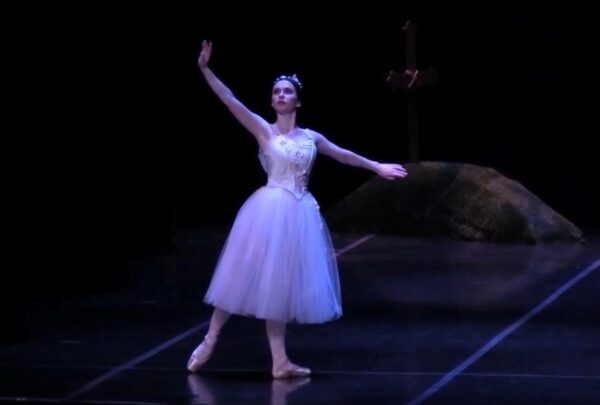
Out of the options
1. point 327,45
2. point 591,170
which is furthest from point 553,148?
point 327,45

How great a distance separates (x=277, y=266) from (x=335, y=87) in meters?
11.1

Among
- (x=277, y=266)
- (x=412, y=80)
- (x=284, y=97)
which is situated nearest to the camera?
(x=277, y=266)

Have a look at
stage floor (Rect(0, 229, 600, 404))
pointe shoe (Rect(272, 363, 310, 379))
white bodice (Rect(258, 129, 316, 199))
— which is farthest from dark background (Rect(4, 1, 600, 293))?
pointe shoe (Rect(272, 363, 310, 379))

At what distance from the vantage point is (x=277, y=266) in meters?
9.27

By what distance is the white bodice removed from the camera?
30.9 feet

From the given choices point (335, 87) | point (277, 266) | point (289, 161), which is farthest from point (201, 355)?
point (335, 87)

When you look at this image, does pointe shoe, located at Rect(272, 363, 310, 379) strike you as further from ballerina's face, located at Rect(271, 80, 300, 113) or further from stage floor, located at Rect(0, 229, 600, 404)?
→ ballerina's face, located at Rect(271, 80, 300, 113)

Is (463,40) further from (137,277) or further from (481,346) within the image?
(481,346)

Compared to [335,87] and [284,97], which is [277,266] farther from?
[335,87]

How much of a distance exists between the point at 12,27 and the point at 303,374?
5.92m

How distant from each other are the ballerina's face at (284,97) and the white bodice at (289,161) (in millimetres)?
170

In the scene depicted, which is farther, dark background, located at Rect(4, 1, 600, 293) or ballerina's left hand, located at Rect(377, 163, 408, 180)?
dark background, located at Rect(4, 1, 600, 293)

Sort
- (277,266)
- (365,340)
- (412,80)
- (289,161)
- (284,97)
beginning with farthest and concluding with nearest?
(412,80)
(365,340)
(284,97)
(289,161)
(277,266)

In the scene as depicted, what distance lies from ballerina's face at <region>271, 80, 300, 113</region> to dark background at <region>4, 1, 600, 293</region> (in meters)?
6.06
